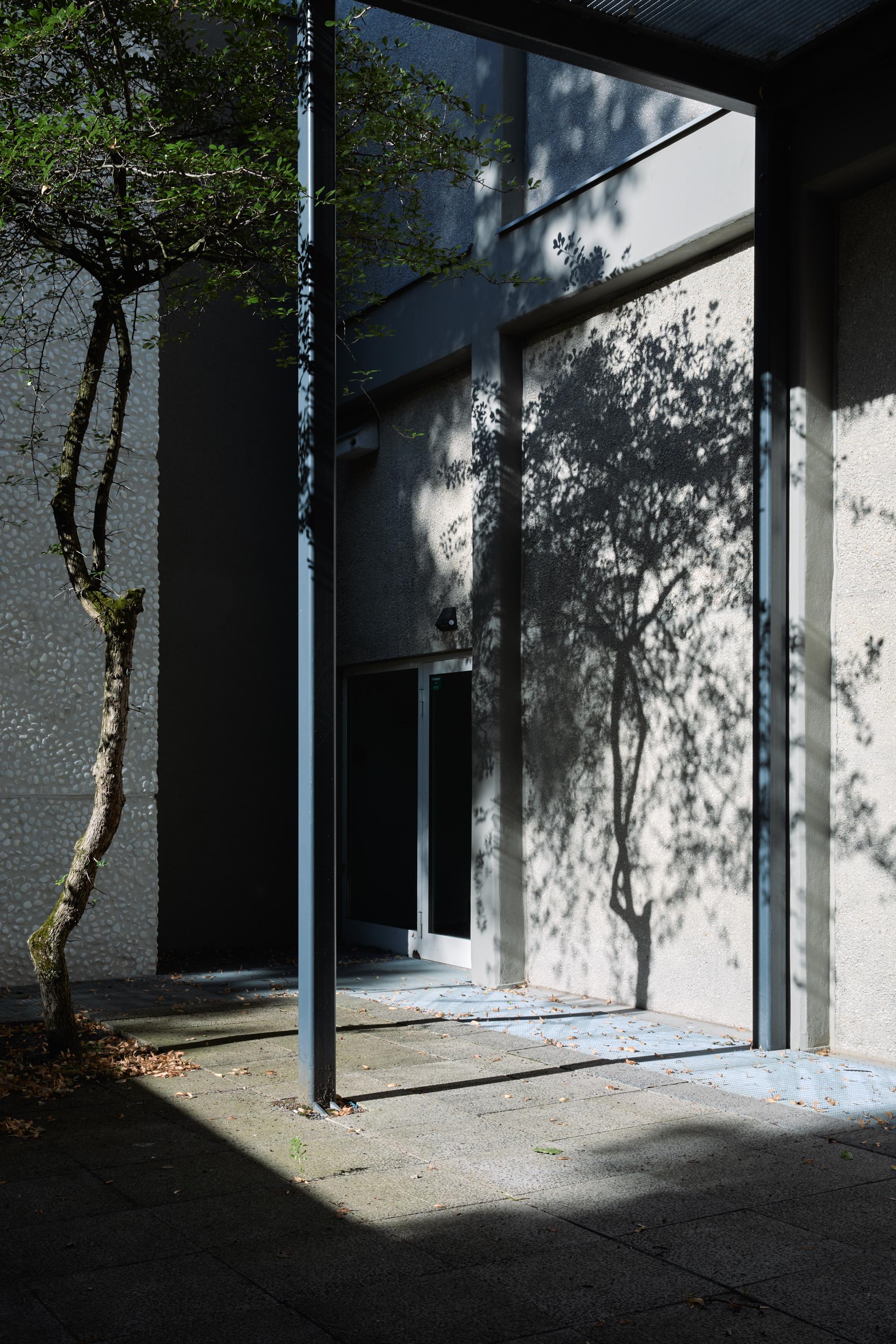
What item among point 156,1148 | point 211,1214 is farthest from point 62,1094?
point 211,1214

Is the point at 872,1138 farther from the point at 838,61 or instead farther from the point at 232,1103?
the point at 838,61

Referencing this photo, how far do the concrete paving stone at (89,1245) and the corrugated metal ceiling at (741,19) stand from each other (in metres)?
5.49

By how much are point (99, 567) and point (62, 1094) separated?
2536mm

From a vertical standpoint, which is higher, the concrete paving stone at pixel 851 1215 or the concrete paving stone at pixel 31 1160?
the concrete paving stone at pixel 851 1215

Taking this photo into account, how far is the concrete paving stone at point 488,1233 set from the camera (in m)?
3.74

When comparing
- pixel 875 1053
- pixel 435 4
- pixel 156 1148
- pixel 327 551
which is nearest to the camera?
pixel 156 1148

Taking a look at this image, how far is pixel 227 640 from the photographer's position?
10.9 metres

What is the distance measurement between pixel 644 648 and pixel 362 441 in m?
4.14

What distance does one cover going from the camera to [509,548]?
902cm

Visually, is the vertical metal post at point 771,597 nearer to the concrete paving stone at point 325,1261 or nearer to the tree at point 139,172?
the tree at point 139,172

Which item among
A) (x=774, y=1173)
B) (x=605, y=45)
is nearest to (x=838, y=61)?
(x=605, y=45)

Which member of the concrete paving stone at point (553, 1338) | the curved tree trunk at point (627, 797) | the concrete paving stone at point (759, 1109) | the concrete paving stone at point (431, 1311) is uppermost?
the curved tree trunk at point (627, 797)

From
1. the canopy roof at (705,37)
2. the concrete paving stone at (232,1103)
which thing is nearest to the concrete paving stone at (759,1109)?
the concrete paving stone at (232,1103)

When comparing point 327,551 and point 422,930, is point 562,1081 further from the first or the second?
point 422,930
